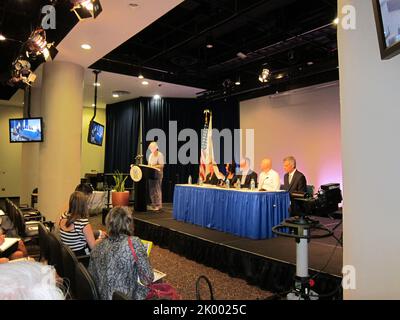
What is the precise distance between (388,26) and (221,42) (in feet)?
16.7

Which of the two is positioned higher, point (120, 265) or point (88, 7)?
point (88, 7)

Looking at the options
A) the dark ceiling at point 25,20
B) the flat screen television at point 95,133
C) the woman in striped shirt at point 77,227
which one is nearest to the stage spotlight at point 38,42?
the dark ceiling at point 25,20

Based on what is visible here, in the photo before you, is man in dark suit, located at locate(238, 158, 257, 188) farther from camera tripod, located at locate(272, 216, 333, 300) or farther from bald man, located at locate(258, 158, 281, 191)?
camera tripod, located at locate(272, 216, 333, 300)

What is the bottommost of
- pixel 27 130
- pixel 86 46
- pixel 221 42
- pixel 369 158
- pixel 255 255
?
pixel 255 255

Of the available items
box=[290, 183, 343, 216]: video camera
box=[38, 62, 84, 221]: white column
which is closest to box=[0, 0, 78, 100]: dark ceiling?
box=[38, 62, 84, 221]: white column

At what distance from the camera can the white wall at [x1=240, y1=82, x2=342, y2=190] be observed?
271 inches

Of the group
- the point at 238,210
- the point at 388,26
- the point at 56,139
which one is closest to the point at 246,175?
the point at 238,210

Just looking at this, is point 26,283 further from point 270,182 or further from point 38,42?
point 270,182

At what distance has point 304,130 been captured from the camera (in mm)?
7422

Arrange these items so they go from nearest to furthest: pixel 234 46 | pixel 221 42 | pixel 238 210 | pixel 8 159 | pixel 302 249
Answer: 1. pixel 302 249
2. pixel 238 210
3. pixel 221 42
4. pixel 234 46
5. pixel 8 159

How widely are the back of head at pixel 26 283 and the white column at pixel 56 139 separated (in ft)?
17.5

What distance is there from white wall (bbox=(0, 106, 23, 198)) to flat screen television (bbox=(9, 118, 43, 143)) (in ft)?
22.0

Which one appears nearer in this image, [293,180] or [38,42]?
[38,42]

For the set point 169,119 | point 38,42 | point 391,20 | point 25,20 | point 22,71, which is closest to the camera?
point 391,20
